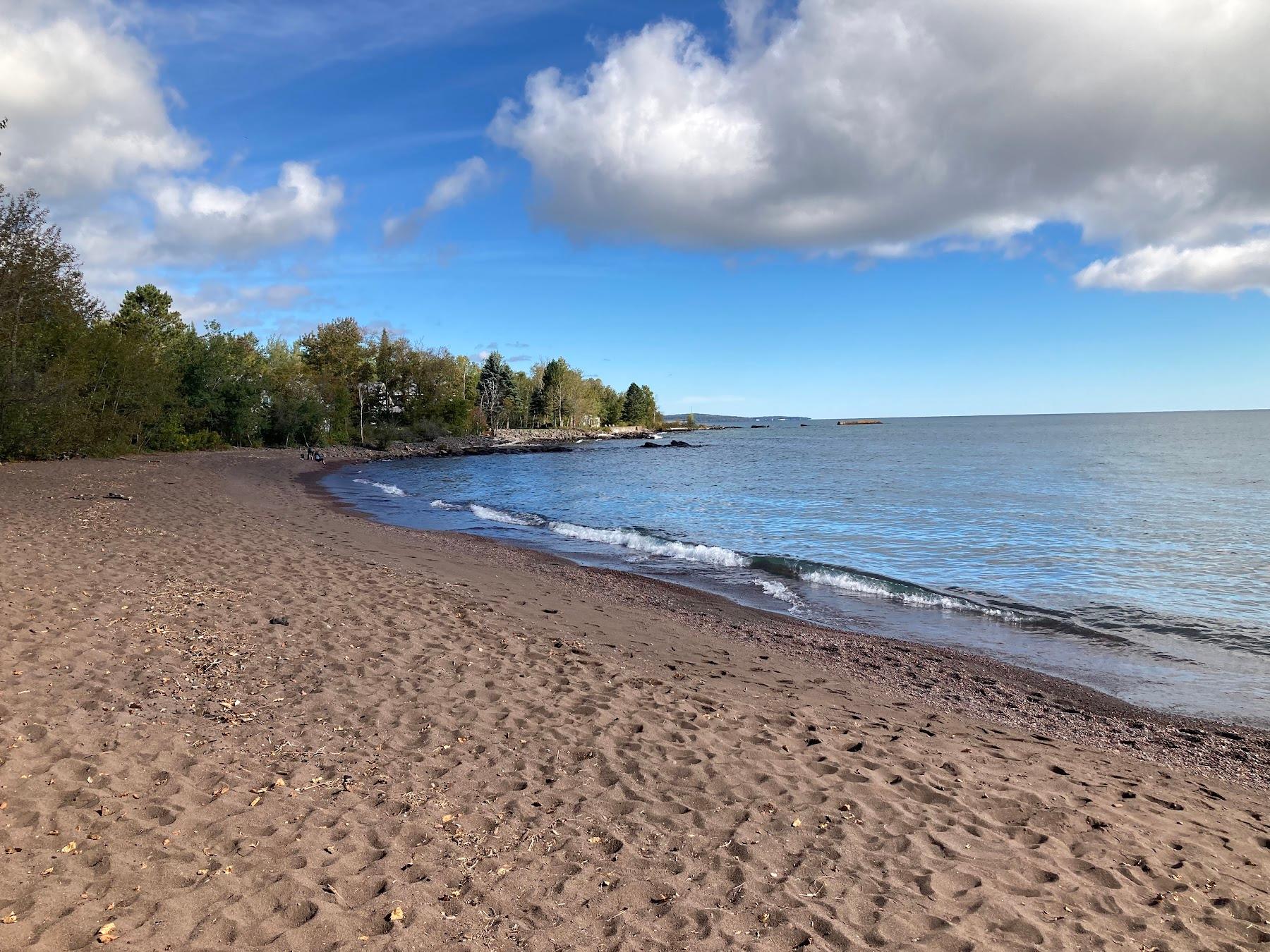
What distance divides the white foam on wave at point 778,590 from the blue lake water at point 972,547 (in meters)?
0.08

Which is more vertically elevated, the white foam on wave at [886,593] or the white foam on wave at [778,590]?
the white foam on wave at [886,593]

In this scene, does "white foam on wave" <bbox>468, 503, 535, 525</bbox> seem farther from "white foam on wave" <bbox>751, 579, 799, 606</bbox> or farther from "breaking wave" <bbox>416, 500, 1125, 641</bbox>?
"white foam on wave" <bbox>751, 579, 799, 606</bbox>

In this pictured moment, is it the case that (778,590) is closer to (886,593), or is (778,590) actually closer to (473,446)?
(886,593)

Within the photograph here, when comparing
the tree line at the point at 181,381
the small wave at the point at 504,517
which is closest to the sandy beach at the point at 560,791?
the small wave at the point at 504,517

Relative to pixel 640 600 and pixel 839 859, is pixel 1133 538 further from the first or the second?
pixel 839 859

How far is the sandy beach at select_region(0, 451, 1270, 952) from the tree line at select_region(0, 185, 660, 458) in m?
25.3

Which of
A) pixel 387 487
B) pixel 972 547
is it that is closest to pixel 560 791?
pixel 972 547

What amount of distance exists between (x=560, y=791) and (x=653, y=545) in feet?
52.9

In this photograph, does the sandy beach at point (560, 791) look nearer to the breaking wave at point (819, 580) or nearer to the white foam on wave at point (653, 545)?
the breaking wave at point (819, 580)

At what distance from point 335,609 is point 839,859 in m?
7.82

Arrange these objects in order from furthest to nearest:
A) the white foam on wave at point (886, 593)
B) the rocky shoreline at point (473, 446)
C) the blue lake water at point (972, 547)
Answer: the rocky shoreline at point (473, 446) < the white foam on wave at point (886, 593) < the blue lake water at point (972, 547)

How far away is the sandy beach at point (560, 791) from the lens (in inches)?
154

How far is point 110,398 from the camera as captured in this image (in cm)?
3916

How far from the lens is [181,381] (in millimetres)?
49219
